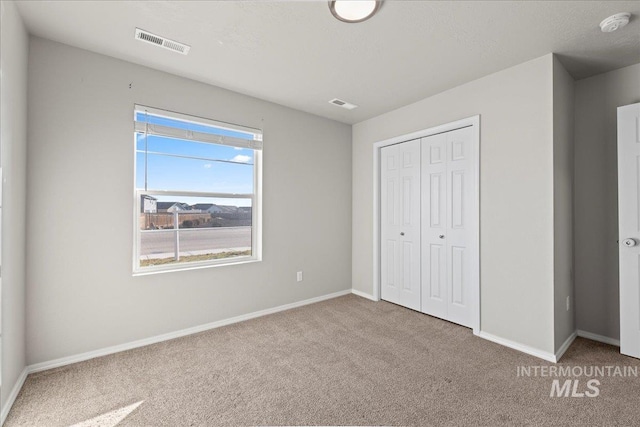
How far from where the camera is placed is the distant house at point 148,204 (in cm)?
278

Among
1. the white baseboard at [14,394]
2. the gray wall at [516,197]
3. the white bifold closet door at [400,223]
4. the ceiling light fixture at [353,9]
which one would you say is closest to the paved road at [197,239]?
the white baseboard at [14,394]

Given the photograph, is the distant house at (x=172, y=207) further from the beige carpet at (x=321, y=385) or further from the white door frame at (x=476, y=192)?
the white door frame at (x=476, y=192)

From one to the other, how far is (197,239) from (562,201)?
3512 millimetres

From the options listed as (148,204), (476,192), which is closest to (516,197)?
(476,192)

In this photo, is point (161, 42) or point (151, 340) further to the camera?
point (151, 340)

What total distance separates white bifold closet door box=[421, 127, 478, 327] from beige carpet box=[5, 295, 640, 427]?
1.41 ft

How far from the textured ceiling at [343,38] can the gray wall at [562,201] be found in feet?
0.89

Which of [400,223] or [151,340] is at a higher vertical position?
[400,223]

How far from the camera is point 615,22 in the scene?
2.00 m

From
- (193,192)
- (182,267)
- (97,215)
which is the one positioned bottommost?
(182,267)

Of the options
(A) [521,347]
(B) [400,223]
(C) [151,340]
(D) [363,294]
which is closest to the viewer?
(A) [521,347]

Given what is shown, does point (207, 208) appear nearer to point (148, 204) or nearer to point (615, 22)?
point (148, 204)

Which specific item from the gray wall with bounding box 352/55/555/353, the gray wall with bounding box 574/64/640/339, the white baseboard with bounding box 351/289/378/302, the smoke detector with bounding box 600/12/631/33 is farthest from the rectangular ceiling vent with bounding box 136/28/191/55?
the gray wall with bounding box 574/64/640/339

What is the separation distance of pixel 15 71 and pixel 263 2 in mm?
1698
